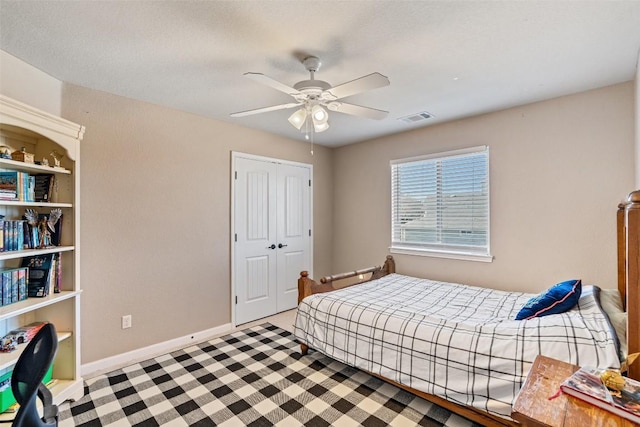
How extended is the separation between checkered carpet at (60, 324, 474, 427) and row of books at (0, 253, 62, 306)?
32.3 inches

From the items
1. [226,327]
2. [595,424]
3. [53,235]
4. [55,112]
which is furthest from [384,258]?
[55,112]

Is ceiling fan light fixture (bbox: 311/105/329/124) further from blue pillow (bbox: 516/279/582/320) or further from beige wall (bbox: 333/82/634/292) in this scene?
beige wall (bbox: 333/82/634/292)

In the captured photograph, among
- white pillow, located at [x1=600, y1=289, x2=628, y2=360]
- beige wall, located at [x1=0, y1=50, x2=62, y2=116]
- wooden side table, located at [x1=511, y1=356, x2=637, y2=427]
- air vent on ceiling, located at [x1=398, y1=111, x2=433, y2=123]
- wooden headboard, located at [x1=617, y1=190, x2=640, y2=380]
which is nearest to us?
wooden side table, located at [x1=511, y1=356, x2=637, y2=427]

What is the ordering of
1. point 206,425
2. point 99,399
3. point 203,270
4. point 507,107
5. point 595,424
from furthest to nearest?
point 203,270 → point 507,107 → point 99,399 → point 206,425 → point 595,424

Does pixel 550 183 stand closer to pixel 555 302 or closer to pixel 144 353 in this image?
pixel 555 302

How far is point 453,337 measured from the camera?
190cm

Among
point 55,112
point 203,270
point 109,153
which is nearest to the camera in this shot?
point 55,112

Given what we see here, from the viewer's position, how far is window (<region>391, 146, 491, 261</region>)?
3.29 metres

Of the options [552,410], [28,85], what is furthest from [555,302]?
[28,85]

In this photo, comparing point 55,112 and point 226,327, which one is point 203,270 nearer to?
point 226,327

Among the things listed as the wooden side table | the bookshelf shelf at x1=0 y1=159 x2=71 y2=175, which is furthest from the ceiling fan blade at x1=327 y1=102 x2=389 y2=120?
the bookshelf shelf at x1=0 y1=159 x2=71 y2=175

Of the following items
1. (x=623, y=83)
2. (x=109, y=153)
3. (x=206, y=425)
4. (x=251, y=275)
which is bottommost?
(x=206, y=425)

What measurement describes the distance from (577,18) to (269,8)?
1.71 meters

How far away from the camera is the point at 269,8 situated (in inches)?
61.2
